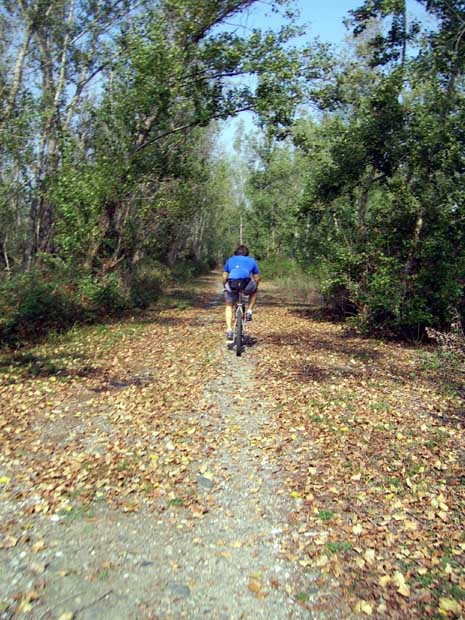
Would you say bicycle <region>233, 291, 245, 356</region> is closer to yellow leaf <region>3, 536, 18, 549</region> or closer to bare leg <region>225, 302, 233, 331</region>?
bare leg <region>225, 302, 233, 331</region>

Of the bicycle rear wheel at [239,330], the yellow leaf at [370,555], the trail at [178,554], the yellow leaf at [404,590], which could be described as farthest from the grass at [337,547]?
the bicycle rear wheel at [239,330]

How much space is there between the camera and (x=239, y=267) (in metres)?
10.8

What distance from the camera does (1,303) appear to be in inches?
519

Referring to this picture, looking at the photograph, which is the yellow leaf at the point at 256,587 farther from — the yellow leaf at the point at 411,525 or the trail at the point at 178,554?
the yellow leaf at the point at 411,525

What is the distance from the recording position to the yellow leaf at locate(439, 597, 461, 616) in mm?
3430

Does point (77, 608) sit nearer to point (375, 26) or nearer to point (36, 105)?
point (36, 105)

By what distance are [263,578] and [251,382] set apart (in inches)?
201

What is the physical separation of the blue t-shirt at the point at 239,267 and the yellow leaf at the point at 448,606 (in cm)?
776

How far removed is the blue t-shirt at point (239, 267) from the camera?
10789mm

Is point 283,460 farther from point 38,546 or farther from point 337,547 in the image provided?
point 38,546

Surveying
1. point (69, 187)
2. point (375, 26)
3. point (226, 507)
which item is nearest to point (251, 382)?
point (226, 507)

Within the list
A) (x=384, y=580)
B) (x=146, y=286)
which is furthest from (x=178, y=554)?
(x=146, y=286)

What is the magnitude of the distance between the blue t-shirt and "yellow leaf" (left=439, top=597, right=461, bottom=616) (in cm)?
776

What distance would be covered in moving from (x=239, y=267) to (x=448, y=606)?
792 centimetres
